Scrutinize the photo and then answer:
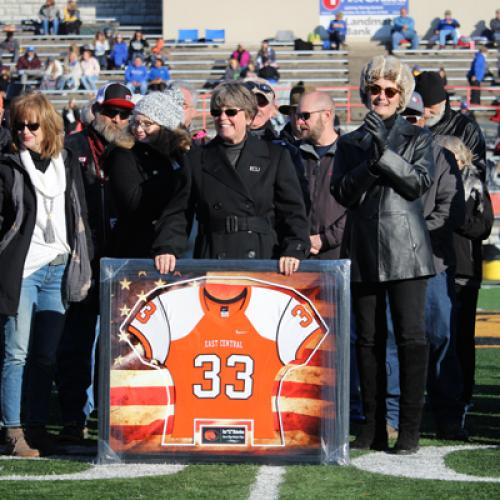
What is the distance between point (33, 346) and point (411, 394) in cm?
181

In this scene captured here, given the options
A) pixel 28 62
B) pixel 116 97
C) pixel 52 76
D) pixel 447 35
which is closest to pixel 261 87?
pixel 116 97

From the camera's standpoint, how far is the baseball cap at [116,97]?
727 centimetres

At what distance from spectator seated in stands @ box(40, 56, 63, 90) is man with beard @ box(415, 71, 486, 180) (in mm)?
27870

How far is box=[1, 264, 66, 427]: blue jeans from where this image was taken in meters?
6.45

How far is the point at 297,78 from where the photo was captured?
3669 centimetres

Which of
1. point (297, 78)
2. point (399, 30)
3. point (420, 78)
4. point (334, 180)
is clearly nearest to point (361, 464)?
point (334, 180)

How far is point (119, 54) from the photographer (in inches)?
1460

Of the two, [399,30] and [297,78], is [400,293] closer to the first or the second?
[297,78]

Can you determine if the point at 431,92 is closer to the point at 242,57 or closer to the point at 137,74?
the point at 137,74

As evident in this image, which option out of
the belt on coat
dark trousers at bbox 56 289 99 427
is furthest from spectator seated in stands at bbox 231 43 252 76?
the belt on coat

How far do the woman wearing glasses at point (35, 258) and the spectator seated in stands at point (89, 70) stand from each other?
28.3 metres

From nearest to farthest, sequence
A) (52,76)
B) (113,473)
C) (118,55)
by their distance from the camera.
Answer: (113,473) < (52,76) < (118,55)

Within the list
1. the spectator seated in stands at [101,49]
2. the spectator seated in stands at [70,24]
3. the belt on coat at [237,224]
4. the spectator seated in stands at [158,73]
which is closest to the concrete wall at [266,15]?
the spectator seated in stands at [70,24]

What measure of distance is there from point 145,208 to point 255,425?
4.19 ft
